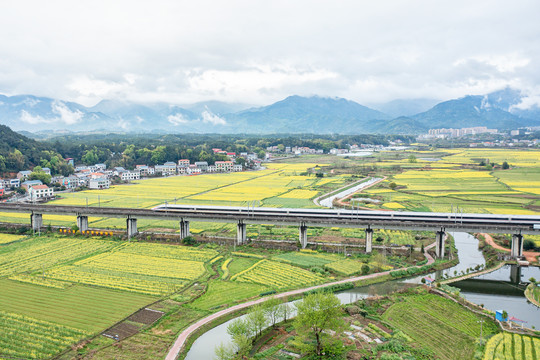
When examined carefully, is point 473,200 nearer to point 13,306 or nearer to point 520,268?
point 520,268

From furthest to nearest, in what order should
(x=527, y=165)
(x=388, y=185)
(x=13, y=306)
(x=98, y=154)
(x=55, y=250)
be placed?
(x=98, y=154), (x=527, y=165), (x=388, y=185), (x=55, y=250), (x=13, y=306)

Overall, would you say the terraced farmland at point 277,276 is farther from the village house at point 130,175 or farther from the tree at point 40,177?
the village house at point 130,175

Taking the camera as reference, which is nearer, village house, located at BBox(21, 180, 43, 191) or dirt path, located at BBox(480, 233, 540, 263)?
dirt path, located at BBox(480, 233, 540, 263)

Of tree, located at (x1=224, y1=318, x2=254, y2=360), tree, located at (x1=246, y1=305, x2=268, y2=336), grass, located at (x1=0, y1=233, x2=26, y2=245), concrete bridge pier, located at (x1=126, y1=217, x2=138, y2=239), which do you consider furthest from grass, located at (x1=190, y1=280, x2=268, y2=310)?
grass, located at (x1=0, y1=233, x2=26, y2=245)

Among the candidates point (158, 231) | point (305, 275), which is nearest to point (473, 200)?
point (305, 275)

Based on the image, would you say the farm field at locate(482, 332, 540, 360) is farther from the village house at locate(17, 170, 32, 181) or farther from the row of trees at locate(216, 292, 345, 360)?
the village house at locate(17, 170, 32, 181)

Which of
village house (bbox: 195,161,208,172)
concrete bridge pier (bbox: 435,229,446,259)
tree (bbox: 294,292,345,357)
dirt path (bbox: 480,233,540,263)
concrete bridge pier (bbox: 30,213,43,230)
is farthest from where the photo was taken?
village house (bbox: 195,161,208,172)

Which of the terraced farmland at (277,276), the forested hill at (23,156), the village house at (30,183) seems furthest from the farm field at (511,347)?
the forested hill at (23,156)
